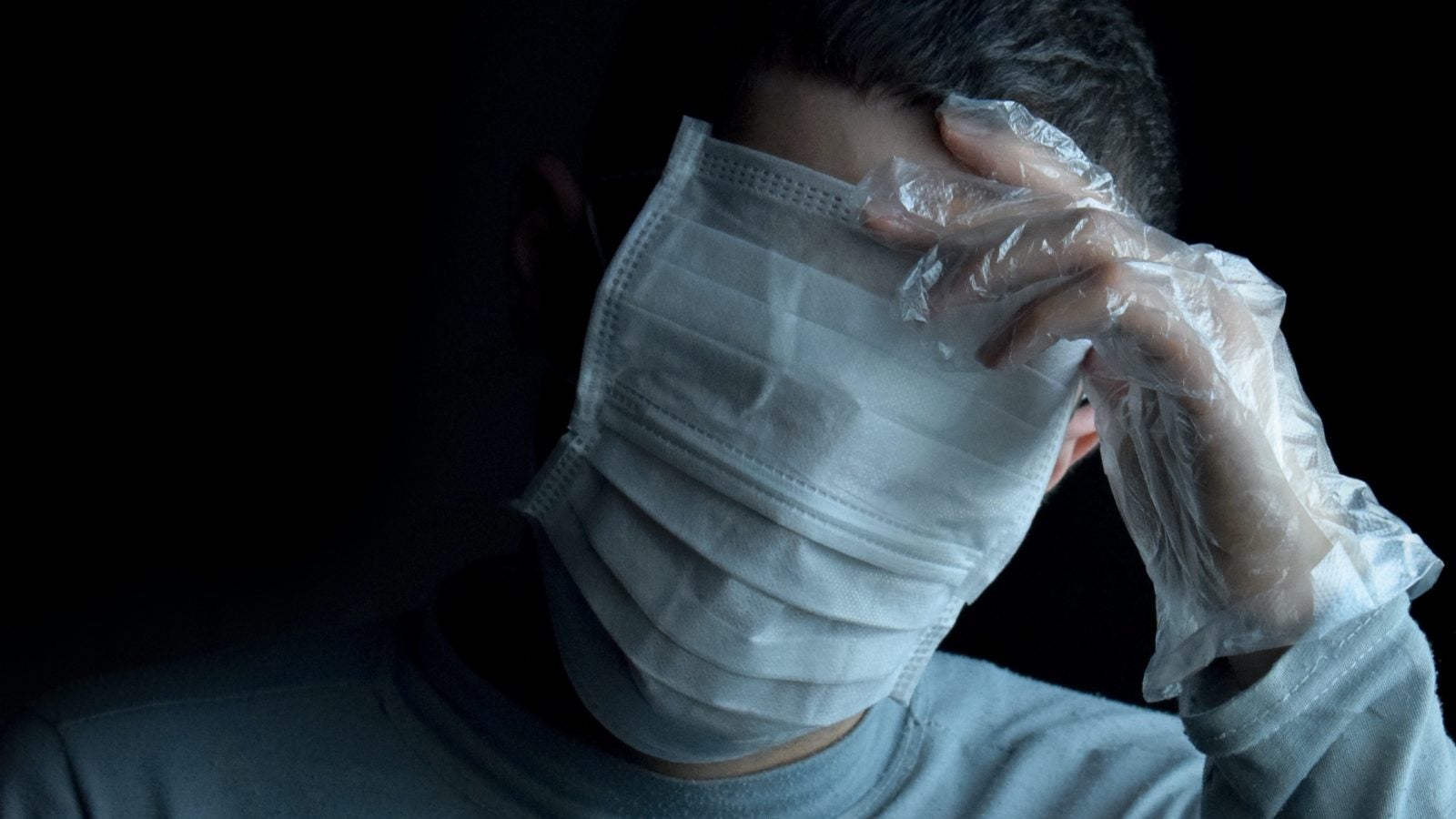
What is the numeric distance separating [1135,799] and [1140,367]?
2.24ft

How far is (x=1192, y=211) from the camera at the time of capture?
198 cm

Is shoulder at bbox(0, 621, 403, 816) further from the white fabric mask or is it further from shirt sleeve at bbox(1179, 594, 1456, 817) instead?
shirt sleeve at bbox(1179, 594, 1456, 817)

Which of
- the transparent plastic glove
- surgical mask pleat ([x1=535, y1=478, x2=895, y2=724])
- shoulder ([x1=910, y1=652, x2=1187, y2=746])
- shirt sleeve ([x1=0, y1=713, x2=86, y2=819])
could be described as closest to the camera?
the transparent plastic glove

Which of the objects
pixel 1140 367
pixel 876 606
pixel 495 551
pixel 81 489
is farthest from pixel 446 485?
pixel 1140 367

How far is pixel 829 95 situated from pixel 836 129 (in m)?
0.05

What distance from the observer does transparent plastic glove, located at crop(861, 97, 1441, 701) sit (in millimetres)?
1184

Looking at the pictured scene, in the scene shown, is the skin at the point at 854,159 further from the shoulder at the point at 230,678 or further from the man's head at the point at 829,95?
the shoulder at the point at 230,678

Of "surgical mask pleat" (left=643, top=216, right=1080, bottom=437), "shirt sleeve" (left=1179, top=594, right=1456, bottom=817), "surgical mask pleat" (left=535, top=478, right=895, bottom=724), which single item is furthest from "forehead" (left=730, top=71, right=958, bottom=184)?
"shirt sleeve" (left=1179, top=594, right=1456, bottom=817)

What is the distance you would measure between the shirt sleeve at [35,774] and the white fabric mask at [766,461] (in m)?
0.63

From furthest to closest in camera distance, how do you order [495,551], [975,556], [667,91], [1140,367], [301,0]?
[495,551] < [301,0] < [667,91] < [975,556] < [1140,367]

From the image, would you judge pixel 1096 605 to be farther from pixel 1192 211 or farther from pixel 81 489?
pixel 81 489

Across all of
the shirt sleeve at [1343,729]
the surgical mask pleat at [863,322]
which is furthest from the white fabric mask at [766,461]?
the shirt sleeve at [1343,729]

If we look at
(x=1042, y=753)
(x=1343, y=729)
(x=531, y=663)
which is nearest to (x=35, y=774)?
(x=531, y=663)

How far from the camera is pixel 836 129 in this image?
4.35ft
